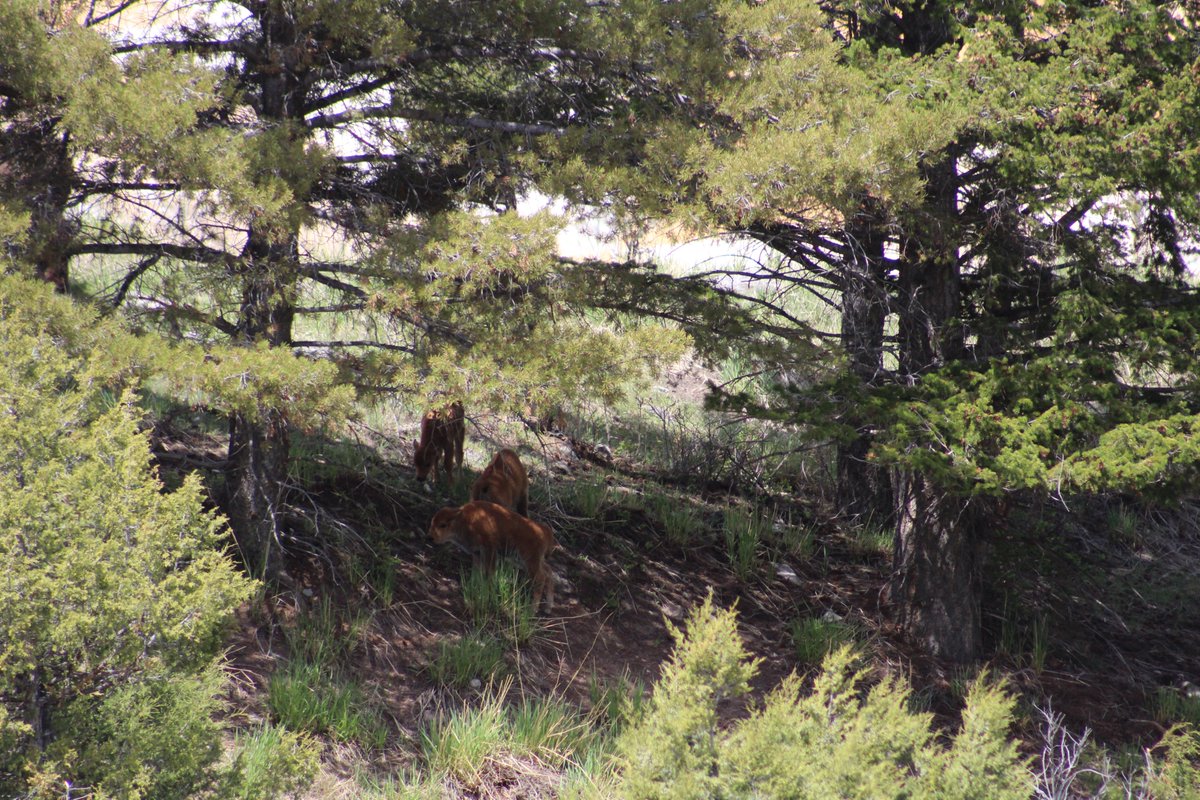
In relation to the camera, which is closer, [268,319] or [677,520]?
[268,319]

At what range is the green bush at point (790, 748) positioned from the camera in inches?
147

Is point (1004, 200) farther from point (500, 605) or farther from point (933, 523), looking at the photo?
Result: point (500, 605)

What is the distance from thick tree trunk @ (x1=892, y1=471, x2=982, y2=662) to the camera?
8.41m

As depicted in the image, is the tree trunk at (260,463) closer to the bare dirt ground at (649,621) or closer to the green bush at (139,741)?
the bare dirt ground at (649,621)

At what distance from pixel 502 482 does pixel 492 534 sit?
69cm

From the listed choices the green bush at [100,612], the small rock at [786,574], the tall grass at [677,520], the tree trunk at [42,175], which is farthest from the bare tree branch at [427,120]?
the small rock at [786,574]

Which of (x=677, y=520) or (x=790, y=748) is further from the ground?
(x=790, y=748)

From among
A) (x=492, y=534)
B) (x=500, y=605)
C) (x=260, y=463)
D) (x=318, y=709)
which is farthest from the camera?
(x=492, y=534)

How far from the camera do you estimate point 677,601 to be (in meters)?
9.03

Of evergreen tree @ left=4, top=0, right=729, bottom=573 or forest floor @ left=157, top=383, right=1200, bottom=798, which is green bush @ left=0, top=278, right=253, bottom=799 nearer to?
evergreen tree @ left=4, top=0, right=729, bottom=573

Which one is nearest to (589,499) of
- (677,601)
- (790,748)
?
(677,601)

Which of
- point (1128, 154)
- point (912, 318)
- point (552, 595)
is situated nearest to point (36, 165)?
point (552, 595)

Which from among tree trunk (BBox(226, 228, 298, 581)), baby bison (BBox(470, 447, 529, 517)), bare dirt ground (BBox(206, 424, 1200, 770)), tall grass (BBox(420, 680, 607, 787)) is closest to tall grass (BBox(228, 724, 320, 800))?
tall grass (BBox(420, 680, 607, 787))

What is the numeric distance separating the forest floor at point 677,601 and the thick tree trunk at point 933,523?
25cm
